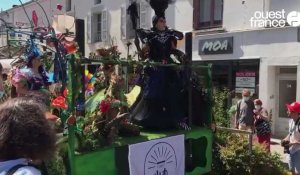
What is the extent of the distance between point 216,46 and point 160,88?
8607 millimetres

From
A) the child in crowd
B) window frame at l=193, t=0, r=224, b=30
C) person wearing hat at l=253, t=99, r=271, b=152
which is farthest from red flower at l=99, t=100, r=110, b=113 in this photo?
window frame at l=193, t=0, r=224, b=30

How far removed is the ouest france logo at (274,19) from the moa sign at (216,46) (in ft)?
3.06

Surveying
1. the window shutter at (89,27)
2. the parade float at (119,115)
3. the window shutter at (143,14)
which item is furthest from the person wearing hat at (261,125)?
the window shutter at (89,27)

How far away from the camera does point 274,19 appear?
11.4 m

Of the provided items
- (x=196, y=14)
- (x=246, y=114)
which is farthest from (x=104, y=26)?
(x=246, y=114)

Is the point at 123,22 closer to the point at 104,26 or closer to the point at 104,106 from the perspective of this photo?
the point at 104,26

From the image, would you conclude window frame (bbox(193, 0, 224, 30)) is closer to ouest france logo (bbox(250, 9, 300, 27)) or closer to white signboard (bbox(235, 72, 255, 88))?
ouest france logo (bbox(250, 9, 300, 27))

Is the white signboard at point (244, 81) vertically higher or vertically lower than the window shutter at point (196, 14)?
lower

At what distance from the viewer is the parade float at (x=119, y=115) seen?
3.30 meters

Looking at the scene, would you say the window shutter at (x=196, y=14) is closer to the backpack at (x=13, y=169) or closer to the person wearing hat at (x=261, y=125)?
the person wearing hat at (x=261, y=125)

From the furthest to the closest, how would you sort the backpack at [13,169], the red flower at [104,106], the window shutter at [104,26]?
the window shutter at [104,26] → the red flower at [104,106] → the backpack at [13,169]

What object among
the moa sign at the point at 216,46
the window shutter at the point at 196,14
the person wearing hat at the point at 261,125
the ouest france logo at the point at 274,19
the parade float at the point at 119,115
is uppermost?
the window shutter at the point at 196,14

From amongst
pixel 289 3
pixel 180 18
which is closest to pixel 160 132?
pixel 289 3

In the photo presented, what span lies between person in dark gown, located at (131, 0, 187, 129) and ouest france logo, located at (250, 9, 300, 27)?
6949 millimetres
